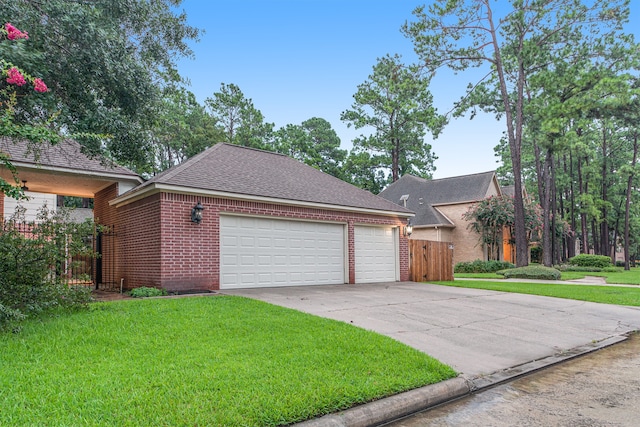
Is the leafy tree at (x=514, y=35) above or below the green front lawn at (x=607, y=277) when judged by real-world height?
above

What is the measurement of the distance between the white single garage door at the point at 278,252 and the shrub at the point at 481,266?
49.4 ft

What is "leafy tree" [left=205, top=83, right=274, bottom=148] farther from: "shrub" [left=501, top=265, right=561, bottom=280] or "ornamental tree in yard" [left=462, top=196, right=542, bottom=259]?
"shrub" [left=501, top=265, right=561, bottom=280]

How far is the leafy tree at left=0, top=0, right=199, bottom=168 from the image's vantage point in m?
7.14

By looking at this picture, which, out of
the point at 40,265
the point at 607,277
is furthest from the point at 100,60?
the point at 607,277

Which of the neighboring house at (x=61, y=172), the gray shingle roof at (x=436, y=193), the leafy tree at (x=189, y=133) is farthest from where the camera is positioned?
the leafy tree at (x=189, y=133)

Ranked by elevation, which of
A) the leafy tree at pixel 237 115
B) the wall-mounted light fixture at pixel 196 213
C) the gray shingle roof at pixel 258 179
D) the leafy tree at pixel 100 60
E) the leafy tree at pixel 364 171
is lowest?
the wall-mounted light fixture at pixel 196 213

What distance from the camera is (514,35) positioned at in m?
21.4

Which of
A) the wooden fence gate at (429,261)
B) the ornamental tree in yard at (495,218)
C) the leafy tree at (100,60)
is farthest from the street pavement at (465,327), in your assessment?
the ornamental tree in yard at (495,218)

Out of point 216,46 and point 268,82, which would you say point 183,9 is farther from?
point 268,82

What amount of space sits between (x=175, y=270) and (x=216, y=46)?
10726 millimetres

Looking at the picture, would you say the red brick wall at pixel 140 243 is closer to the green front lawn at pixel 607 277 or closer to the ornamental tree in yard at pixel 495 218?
the green front lawn at pixel 607 277

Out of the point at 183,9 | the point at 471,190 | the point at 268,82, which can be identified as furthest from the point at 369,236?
the point at 471,190

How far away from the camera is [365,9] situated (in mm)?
15906

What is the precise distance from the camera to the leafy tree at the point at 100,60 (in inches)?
281
